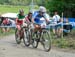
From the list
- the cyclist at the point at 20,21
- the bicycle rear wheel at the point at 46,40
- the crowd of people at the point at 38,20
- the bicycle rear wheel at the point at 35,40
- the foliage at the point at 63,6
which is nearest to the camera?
the bicycle rear wheel at the point at 46,40

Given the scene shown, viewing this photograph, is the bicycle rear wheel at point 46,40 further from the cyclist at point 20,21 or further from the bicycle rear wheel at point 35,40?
the cyclist at point 20,21

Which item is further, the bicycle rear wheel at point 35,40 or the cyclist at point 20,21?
the cyclist at point 20,21

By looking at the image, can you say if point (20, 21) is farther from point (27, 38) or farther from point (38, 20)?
point (38, 20)

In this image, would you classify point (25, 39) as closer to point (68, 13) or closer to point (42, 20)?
point (42, 20)

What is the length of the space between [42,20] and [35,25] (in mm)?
681

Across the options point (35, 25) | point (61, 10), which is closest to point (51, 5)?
point (61, 10)

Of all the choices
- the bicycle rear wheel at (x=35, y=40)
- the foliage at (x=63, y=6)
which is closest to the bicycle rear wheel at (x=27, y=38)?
the bicycle rear wheel at (x=35, y=40)

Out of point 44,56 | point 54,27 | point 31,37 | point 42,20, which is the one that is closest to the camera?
point 44,56

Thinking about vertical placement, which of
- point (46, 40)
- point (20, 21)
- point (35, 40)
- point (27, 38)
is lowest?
point (27, 38)

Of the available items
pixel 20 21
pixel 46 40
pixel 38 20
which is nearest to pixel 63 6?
pixel 20 21

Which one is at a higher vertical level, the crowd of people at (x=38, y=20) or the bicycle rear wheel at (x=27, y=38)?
the crowd of people at (x=38, y=20)

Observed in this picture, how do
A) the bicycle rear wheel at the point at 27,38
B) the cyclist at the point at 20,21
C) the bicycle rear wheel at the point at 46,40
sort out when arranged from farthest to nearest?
the cyclist at the point at 20,21 < the bicycle rear wheel at the point at 27,38 < the bicycle rear wheel at the point at 46,40

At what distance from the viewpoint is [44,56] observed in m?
11.8

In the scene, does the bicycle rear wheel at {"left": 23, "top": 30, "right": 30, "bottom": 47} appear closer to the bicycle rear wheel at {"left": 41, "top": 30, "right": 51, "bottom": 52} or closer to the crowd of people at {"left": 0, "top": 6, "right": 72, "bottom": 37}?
the crowd of people at {"left": 0, "top": 6, "right": 72, "bottom": 37}
